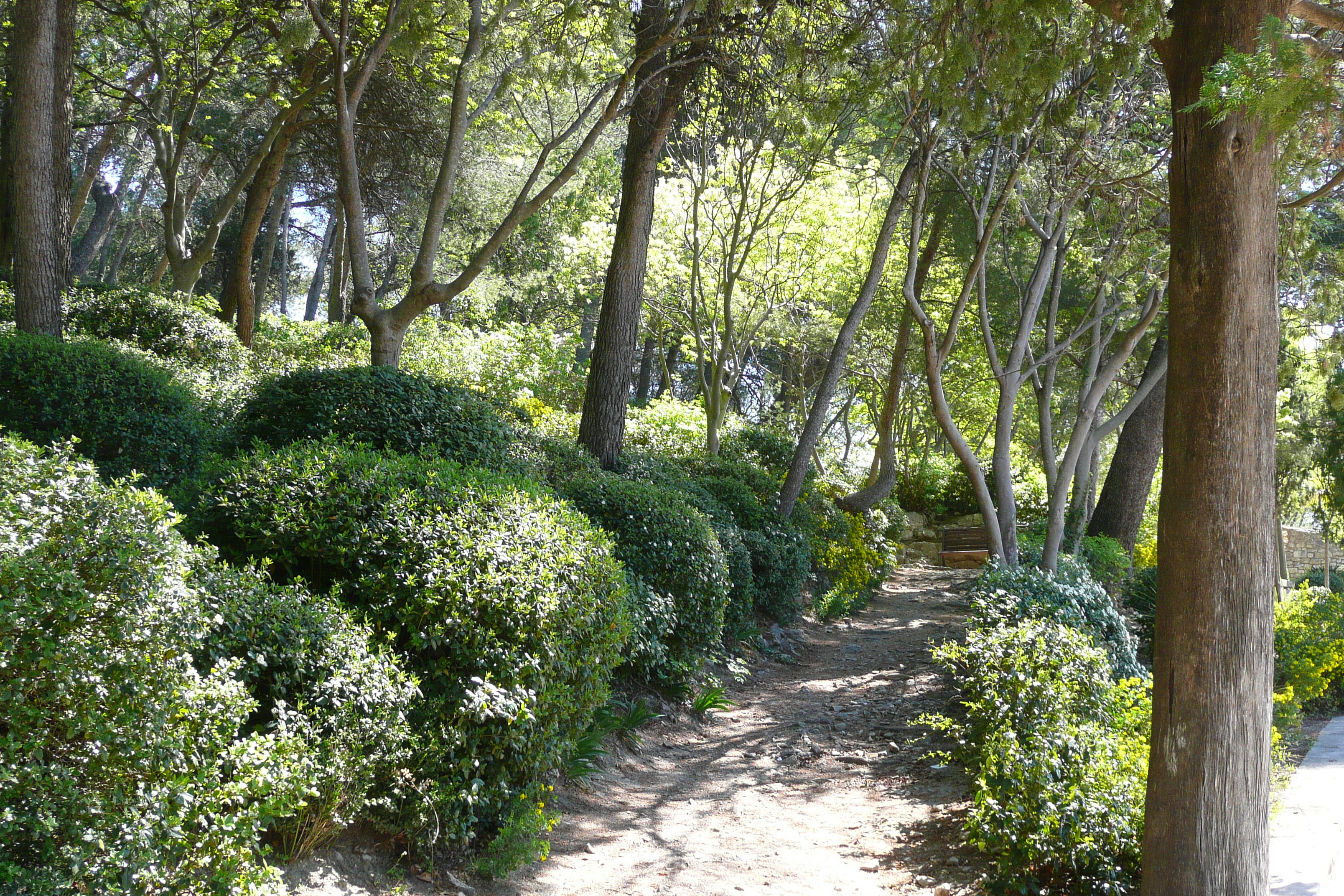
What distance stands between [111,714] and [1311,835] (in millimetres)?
5223

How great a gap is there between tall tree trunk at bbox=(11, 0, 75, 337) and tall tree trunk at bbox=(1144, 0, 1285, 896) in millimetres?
8334

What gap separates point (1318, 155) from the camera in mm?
3629

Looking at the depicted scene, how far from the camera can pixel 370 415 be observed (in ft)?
18.6

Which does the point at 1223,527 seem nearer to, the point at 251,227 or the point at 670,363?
the point at 251,227

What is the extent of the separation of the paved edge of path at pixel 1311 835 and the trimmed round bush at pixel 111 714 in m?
3.89

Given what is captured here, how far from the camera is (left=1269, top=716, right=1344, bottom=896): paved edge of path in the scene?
3795 millimetres

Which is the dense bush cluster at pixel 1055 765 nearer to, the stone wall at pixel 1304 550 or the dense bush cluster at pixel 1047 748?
the dense bush cluster at pixel 1047 748

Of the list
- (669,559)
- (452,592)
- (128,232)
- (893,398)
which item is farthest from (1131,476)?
(128,232)

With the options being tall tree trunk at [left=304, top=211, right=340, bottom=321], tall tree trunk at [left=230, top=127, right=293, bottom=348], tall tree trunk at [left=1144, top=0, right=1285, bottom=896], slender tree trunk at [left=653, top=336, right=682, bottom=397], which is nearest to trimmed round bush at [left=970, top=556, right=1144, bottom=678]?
tall tree trunk at [left=1144, top=0, right=1285, bottom=896]

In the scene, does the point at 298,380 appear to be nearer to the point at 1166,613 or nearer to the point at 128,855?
the point at 128,855

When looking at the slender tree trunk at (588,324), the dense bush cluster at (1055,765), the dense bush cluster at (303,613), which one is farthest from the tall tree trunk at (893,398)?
the slender tree trunk at (588,324)

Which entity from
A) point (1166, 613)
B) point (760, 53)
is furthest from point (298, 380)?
point (760, 53)

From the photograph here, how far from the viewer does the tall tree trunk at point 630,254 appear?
337 inches

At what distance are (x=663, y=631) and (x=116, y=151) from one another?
2915cm
